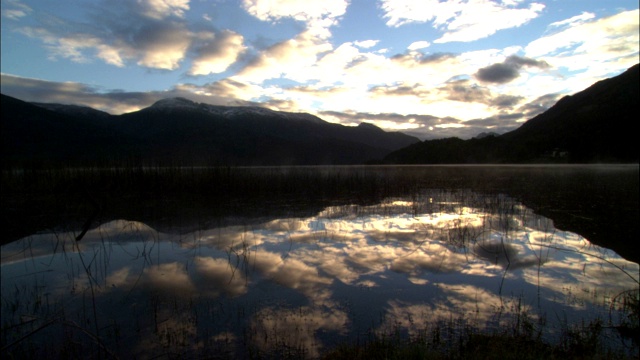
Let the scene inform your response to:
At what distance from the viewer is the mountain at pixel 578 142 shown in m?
94.2

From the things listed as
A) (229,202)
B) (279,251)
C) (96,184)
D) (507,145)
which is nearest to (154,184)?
(96,184)

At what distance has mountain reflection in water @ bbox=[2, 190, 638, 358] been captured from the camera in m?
3.73

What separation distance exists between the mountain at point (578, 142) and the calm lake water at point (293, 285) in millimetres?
108055

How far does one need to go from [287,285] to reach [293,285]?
93mm

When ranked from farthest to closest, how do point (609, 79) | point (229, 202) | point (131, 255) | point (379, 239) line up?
point (609, 79) < point (229, 202) < point (379, 239) < point (131, 255)

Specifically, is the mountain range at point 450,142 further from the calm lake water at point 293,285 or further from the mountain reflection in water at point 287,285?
the mountain reflection in water at point 287,285

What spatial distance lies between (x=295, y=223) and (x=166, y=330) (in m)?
6.42

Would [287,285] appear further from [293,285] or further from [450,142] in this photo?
[450,142]

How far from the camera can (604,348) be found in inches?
132

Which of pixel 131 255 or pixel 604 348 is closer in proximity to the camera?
pixel 604 348

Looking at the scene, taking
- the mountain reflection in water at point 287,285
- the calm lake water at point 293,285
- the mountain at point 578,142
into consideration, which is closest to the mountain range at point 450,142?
the mountain at point 578,142

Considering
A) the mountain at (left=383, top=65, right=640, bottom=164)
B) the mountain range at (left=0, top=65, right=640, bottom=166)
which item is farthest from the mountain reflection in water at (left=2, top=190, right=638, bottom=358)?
the mountain at (left=383, top=65, right=640, bottom=164)

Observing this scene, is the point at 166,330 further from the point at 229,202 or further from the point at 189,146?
the point at 189,146

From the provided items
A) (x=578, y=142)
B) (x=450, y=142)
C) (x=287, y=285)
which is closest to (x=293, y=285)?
(x=287, y=285)
